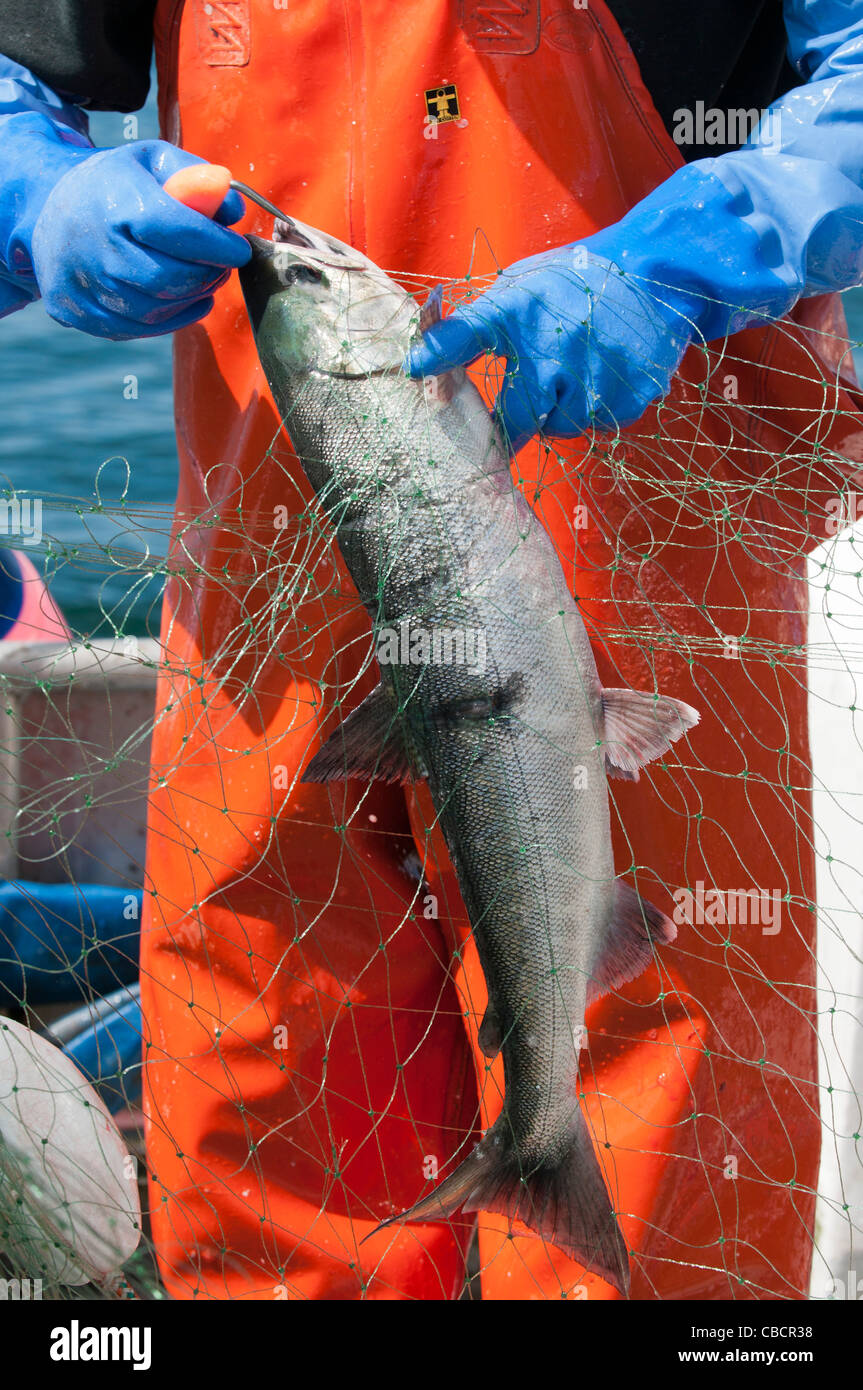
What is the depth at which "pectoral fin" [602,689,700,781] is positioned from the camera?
178 centimetres

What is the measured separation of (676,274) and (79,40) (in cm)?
121

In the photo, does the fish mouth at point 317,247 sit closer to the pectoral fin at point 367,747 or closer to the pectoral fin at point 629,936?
the pectoral fin at point 367,747

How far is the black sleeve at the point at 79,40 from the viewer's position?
210cm

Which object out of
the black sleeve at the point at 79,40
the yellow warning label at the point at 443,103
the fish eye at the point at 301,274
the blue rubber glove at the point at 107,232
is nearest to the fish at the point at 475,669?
the fish eye at the point at 301,274

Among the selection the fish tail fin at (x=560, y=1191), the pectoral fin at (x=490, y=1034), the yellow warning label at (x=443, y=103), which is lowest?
the fish tail fin at (x=560, y=1191)

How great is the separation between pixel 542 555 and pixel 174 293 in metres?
0.72

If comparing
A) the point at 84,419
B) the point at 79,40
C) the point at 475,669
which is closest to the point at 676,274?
the point at 475,669

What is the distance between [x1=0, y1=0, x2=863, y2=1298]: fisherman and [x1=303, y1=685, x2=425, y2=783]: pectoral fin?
0.17 meters

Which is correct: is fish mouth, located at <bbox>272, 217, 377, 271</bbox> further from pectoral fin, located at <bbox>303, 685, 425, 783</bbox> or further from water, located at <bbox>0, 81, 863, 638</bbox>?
water, located at <bbox>0, 81, 863, 638</bbox>

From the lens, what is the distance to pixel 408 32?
6.47 feet

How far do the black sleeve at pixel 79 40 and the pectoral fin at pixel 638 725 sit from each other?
151cm

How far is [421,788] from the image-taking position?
2061 mm

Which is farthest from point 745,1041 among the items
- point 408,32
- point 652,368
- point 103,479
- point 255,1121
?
point 103,479
